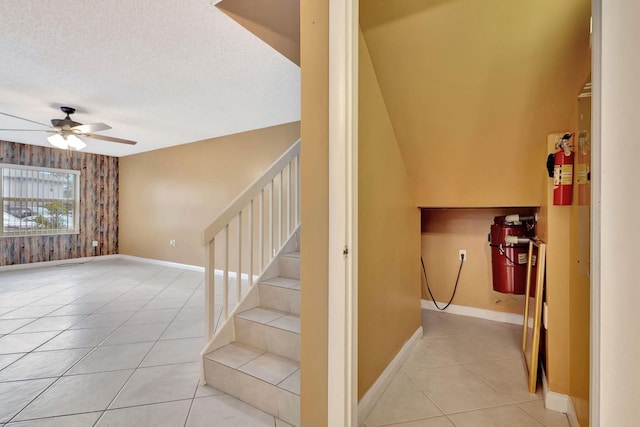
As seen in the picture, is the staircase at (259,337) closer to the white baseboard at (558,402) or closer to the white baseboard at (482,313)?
the white baseboard at (558,402)

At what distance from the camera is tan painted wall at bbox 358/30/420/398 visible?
4.70ft

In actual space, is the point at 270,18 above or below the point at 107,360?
above

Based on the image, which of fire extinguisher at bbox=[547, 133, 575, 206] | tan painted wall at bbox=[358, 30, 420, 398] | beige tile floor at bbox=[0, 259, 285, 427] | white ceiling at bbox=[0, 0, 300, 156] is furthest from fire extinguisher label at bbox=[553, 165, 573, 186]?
white ceiling at bbox=[0, 0, 300, 156]

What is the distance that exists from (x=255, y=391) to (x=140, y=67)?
286cm

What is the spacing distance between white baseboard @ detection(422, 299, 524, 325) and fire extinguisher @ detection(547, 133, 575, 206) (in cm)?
172

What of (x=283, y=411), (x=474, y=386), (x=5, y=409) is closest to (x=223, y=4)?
(x=283, y=411)

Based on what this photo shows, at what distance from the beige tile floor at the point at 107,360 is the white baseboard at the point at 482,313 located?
2.19m

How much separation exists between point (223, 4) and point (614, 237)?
2198 mm

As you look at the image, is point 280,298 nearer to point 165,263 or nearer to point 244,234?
point 244,234

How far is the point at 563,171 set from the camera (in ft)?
4.66

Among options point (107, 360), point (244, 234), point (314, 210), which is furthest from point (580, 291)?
point (244, 234)

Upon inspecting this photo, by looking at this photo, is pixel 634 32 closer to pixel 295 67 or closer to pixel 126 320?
pixel 295 67

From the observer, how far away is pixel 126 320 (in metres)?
2.82

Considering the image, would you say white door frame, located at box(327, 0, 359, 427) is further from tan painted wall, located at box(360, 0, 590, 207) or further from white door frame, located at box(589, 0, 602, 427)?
white door frame, located at box(589, 0, 602, 427)
